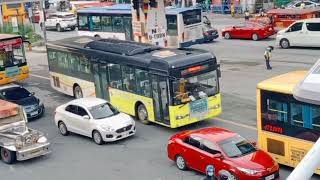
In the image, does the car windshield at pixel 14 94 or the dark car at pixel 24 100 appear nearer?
the dark car at pixel 24 100

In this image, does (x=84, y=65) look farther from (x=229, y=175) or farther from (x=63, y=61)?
(x=229, y=175)

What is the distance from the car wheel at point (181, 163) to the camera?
16438mm

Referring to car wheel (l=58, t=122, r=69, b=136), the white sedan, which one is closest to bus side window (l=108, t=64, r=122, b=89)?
the white sedan

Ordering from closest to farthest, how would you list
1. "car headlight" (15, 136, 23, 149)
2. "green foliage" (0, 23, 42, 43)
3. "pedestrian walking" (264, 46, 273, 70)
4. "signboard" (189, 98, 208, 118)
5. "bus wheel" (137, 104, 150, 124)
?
"car headlight" (15, 136, 23, 149) → "signboard" (189, 98, 208, 118) → "bus wheel" (137, 104, 150, 124) → "pedestrian walking" (264, 46, 273, 70) → "green foliage" (0, 23, 42, 43)

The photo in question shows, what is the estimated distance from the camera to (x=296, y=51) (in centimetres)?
3572

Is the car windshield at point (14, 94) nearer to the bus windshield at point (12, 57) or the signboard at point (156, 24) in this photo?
the bus windshield at point (12, 57)

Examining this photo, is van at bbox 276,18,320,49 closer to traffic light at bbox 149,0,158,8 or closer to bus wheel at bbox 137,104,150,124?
traffic light at bbox 149,0,158,8

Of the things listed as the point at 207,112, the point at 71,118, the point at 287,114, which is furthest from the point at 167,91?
the point at 287,114

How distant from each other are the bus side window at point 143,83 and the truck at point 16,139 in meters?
4.26

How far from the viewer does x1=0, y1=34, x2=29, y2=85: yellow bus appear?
28.5 m

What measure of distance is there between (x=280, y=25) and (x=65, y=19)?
71.2 ft

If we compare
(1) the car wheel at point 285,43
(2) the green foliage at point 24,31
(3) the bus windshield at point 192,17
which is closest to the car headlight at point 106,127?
(3) the bus windshield at point 192,17

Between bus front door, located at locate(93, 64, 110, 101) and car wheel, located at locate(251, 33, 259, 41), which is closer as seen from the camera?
bus front door, located at locate(93, 64, 110, 101)

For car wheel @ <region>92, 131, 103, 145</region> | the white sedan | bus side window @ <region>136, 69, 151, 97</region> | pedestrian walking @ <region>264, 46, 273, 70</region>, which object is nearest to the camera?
the white sedan
